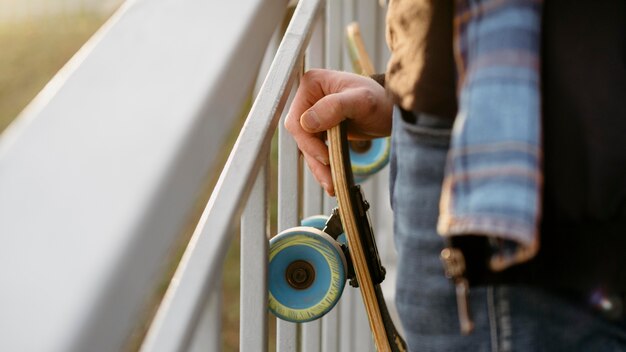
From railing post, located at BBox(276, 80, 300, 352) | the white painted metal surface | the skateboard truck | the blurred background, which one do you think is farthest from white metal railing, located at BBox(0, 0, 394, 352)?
the blurred background

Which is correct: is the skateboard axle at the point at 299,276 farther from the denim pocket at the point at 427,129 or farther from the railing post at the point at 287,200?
the denim pocket at the point at 427,129

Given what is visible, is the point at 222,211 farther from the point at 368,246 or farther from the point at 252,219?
the point at 368,246

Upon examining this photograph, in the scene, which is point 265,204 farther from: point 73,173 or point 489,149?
point 73,173

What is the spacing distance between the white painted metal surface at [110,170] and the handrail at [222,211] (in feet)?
0.47

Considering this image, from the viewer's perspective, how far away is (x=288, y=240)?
3.59 feet

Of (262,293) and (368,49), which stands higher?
(368,49)

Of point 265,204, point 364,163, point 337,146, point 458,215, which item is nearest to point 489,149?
point 458,215

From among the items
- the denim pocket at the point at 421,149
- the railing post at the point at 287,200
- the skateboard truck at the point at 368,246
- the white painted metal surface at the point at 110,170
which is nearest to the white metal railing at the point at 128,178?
the white painted metal surface at the point at 110,170

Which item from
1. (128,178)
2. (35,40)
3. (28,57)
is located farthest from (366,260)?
(28,57)

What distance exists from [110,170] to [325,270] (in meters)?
0.63

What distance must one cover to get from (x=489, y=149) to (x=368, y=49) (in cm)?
155

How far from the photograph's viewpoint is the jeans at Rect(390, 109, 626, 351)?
32.8 inches

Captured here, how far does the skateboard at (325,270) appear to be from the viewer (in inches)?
43.1

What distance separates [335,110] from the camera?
3.82 feet
